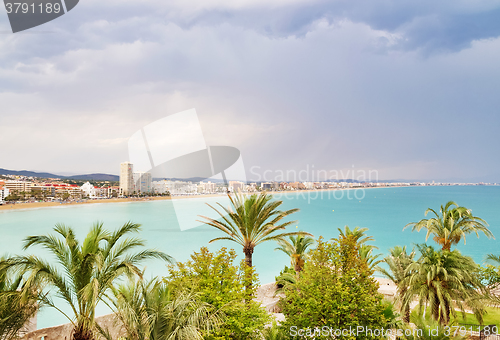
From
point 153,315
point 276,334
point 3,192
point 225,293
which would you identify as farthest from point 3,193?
point 153,315

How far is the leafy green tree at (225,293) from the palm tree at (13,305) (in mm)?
3239

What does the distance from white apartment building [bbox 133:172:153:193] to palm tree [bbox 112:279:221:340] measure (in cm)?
13705

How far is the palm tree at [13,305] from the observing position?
6.73 m

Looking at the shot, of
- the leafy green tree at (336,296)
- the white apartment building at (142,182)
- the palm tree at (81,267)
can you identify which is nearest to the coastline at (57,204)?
the white apartment building at (142,182)

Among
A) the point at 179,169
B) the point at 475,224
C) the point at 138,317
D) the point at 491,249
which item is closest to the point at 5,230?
the point at 179,169

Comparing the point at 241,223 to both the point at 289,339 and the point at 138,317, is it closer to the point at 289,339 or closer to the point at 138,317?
the point at 289,339

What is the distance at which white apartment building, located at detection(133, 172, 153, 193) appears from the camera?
137275 millimetres

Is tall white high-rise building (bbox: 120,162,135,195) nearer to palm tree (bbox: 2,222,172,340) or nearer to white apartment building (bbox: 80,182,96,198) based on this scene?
white apartment building (bbox: 80,182,96,198)

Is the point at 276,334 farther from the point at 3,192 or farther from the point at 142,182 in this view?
the point at 142,182

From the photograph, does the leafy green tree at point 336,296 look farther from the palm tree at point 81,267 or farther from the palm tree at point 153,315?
the palm tree at point 81,267

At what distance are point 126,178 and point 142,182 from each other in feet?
32.7

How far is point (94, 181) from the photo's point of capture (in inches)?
5856

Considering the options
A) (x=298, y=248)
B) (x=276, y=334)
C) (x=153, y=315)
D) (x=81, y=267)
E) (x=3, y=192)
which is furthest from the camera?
(x=3, y=192)

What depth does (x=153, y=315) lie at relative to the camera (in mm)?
6094
